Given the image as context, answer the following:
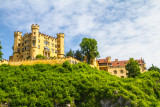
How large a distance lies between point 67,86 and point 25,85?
7565 millimetres

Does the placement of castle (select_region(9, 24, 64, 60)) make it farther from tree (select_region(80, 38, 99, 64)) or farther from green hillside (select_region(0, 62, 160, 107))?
green hillside (select_region(0, 62, 160, 107))

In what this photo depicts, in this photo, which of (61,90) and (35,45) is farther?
(35,45)

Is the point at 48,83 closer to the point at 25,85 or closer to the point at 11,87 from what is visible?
the point at 25,85

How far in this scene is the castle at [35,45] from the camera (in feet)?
220

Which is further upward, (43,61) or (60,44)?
(60,44)

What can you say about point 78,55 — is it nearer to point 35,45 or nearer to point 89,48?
point 89,48

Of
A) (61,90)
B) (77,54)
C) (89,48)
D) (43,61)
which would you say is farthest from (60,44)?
(61,90)

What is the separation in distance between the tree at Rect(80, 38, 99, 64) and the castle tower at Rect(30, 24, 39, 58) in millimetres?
17758

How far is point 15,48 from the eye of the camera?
72.0 m

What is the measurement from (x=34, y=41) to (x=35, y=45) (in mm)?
1611

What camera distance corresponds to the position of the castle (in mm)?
67062

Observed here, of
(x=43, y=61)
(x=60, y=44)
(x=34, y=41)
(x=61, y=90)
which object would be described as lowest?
(x=61, y=90)

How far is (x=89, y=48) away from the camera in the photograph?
61.1 metres

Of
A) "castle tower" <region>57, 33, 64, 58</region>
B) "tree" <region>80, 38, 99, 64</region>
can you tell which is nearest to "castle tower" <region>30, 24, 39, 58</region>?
"castle tower" <region>57, 33, 64, 58</region>
